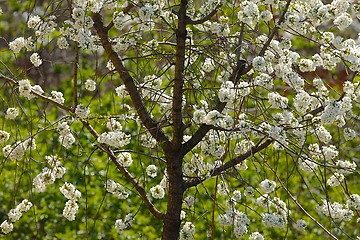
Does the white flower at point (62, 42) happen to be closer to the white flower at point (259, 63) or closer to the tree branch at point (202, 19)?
the tree branch at point (202, 19)

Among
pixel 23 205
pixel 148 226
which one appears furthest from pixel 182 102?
pixel 148 226

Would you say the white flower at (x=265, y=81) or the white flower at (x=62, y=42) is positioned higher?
the white flower at (x=62, y=42)

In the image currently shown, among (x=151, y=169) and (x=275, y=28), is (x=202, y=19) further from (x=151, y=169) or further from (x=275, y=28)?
(x=151, y=169)

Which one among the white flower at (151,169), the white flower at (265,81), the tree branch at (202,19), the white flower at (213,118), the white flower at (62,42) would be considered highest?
the tree branch at (202,19)

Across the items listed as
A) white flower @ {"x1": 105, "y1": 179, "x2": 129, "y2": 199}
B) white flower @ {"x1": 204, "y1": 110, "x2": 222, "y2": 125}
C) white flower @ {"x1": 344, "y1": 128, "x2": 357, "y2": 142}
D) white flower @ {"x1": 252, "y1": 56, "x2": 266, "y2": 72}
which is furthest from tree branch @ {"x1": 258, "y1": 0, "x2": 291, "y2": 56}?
white flower @ {"x1": 105, "y1": 179, "x2": 129, "y2": 199}

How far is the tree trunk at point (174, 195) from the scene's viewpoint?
214 centimetres

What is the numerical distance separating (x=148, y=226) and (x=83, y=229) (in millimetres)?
336

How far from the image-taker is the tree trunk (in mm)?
2137

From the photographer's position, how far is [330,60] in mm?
2047

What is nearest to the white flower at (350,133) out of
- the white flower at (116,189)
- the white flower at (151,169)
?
the white flower at (151,169)

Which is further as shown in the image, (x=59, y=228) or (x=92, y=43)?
(x=59, y=228)

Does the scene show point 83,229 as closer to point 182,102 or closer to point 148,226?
point 148,226

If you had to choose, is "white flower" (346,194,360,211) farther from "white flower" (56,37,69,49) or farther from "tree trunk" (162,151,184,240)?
"white flower" (56,37,69,49)

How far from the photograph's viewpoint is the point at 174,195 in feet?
7.04
